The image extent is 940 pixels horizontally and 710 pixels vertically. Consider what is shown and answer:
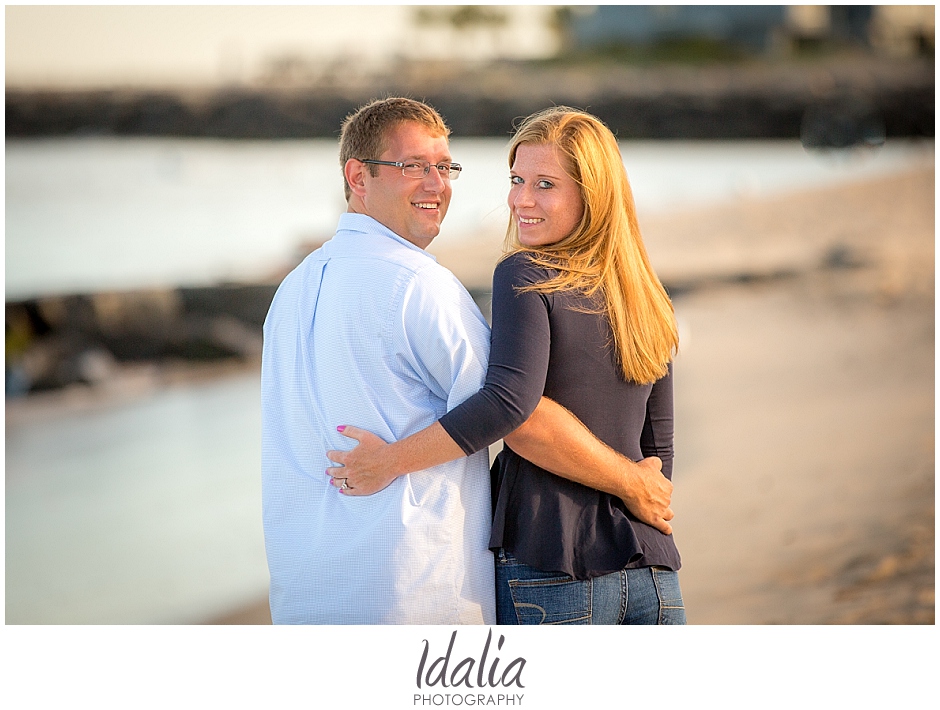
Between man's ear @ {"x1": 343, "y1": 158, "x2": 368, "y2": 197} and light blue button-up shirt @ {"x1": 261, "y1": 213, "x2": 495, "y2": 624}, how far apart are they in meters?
0.06

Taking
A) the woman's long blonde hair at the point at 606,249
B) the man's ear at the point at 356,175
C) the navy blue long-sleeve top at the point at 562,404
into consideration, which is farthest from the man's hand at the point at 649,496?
the man's ear at the point at 356,175

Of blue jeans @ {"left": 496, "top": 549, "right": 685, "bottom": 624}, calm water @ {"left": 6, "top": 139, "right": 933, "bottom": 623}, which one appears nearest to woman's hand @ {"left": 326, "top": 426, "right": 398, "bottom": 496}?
blue jeans @ {"left": 496, "top": 549, "right": 685, "bottom": 624}

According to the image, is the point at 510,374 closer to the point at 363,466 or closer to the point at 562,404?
the point at 562,404

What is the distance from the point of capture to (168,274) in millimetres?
9727

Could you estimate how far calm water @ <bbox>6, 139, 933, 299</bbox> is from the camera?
10.0 meters

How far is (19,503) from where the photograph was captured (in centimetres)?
493

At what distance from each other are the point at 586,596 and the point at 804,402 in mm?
5298

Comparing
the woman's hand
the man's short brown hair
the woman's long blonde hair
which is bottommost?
the woman's hand

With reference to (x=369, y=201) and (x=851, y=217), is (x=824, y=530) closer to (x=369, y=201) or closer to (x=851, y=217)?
(x=369, y=201)

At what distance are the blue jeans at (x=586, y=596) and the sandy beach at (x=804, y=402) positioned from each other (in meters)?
2.35

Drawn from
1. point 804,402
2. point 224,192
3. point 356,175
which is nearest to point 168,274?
point 224,192

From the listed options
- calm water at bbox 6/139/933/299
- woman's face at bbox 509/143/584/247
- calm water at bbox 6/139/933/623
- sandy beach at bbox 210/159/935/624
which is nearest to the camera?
woman's face at bbox 509/143/584/247

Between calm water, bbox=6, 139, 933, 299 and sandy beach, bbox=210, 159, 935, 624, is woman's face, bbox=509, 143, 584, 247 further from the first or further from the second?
calm water, bbox=6, 139, 933, 299
